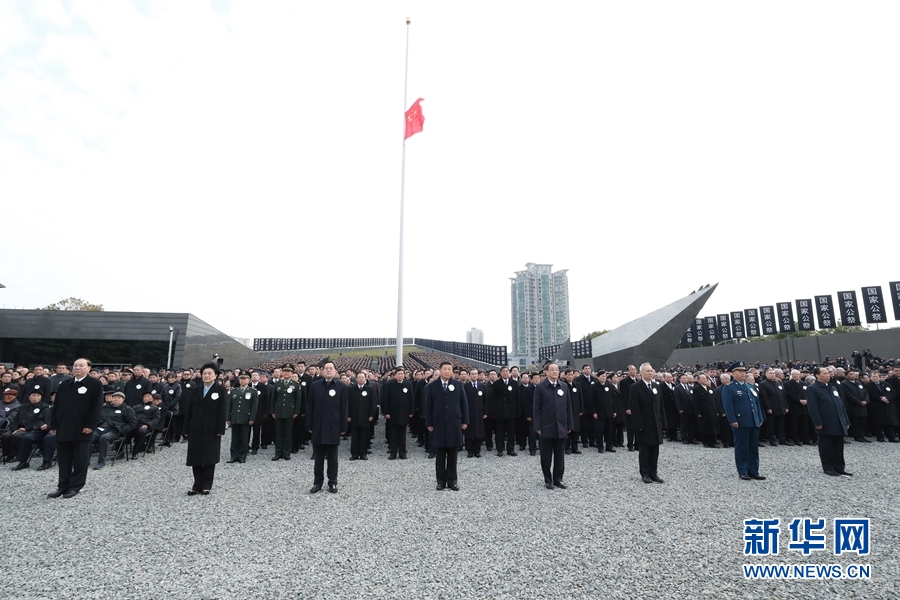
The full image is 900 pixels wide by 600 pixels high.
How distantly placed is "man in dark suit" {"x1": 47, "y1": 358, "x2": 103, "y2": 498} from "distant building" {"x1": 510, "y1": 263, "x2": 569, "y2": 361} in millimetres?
114507

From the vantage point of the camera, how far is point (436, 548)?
4.57 meters

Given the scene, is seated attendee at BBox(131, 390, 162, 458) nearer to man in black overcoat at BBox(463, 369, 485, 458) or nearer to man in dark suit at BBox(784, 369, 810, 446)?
man in black overcoat at BBox(463, 369, 485, 458)

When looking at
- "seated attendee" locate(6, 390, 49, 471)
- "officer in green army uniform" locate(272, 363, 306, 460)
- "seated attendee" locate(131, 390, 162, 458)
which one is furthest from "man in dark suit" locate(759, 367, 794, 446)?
"seated attendee" locate(6, 390, 49, 471)

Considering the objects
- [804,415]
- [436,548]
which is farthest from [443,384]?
[804,415]

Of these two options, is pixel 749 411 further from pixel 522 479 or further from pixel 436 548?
pixel 436 548

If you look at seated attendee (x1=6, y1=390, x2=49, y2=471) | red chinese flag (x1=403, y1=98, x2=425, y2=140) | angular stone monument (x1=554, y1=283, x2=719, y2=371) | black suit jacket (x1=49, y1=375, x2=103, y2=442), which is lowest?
seated attendee (x1=6, y1=390, x2=49, y2=471)

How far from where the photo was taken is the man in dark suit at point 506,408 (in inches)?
415

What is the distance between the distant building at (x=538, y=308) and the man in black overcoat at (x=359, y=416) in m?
110

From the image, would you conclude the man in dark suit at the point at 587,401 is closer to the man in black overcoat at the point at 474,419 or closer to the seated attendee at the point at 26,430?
the man in black overcoat at the point at 474,419

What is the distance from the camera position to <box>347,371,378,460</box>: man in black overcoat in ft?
33.1

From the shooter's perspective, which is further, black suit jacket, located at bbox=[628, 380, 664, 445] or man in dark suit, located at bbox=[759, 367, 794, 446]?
man in dark suit, located at bbox=[759, 367, 794, 446]

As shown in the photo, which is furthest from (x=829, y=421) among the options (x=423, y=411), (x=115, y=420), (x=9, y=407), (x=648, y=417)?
(x=9, y=407)

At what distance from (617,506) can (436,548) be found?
2.94 metres

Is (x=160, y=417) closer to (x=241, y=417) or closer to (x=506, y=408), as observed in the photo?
(x=241, y=417)
